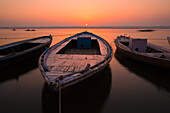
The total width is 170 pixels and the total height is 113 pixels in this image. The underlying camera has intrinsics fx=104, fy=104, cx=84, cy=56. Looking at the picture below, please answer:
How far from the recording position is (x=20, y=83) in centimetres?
1002

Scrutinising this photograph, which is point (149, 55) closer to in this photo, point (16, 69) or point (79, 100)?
point (79, 100)

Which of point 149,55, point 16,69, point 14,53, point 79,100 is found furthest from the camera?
point 16,69

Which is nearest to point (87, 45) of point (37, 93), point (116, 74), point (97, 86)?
point (116, 74)

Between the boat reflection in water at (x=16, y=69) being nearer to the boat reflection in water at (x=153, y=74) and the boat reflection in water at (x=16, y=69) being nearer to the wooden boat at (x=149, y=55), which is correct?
the boat reflection in water at (x=153, y=74)

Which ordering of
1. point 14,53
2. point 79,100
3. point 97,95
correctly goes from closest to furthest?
point 79,100
point 97,95
point 14,53

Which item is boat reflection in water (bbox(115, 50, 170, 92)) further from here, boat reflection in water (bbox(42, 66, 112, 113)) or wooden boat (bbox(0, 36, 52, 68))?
wooden boat (bbox(0, 36, 52, 68))

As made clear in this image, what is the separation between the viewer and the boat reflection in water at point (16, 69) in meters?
11.2

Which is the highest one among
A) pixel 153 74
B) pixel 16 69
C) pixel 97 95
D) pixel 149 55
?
pixel 149 55

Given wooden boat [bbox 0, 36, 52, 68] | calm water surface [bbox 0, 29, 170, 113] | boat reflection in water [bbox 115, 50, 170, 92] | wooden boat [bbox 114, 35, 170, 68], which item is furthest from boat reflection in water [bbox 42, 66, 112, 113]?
wooden boat [bbox 114, 35, 170, 68]

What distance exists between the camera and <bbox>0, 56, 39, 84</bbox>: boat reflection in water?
11.2m

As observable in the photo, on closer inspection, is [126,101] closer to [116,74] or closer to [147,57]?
[116,74]

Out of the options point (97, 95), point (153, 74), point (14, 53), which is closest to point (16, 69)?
point (14, 53)

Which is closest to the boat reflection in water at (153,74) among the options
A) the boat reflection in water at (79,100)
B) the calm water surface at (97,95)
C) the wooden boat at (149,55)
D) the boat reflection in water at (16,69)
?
the calm water surface at (97,95)

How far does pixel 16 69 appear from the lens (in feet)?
42.2
